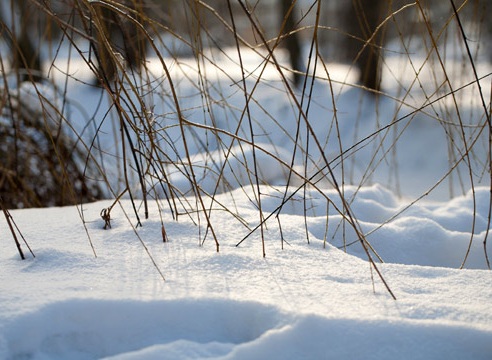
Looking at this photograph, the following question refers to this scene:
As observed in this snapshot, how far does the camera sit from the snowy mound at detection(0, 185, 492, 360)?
97cm

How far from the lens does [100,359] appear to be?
97cm

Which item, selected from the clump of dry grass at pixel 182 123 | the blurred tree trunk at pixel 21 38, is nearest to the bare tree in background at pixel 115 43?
the clump of dry grass at pixel 182 123

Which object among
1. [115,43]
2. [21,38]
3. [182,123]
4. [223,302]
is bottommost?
[223,302]

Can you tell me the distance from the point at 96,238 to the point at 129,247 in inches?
4.5

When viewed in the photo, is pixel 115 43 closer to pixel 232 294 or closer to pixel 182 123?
pixel 182 123

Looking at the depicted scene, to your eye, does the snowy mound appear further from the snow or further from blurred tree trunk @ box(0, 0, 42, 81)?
blurred tree trunk @ box(0, 0, 42, 81)

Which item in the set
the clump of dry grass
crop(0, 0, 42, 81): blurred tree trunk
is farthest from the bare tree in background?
crop(0, 0, 42, 81): blurred tree trunk

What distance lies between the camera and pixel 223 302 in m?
1.06

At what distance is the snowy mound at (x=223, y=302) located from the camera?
97 cm

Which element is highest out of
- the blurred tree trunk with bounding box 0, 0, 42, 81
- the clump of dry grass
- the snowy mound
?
the blurred tree trunk with bounding box 0, 0, 42, 81

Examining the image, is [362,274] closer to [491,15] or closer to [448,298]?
[448,298]

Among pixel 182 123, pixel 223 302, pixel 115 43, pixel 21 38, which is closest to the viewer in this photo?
pixel 223 302

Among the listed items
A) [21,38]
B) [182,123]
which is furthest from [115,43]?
[21,38]

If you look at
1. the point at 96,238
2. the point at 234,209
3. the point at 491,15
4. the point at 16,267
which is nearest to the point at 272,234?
the point at 234,209
